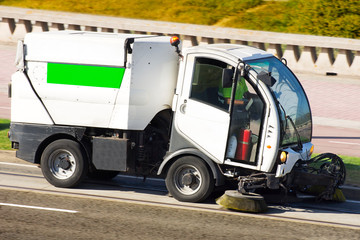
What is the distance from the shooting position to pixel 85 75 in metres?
10.7

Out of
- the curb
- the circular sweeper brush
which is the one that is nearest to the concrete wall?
the curb

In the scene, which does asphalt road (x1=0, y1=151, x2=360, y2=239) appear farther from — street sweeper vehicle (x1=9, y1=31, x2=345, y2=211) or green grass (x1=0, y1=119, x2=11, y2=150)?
green grass (x1=0, y1=119, x2=11, y2=150)

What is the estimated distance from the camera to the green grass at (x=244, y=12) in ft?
72.0

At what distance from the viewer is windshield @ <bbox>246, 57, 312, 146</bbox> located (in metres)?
10.2

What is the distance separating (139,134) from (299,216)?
2700 millimetres

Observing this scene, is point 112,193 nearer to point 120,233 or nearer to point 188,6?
point 120,233

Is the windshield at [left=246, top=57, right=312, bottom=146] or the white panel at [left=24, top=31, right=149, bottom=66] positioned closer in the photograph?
the windshield at [left=246, top=57, right=312, bottom=146]

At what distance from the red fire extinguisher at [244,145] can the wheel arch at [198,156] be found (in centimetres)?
42

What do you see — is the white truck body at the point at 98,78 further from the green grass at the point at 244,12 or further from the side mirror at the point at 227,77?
the green grass at the point at 244,12

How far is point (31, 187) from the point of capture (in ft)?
36.6

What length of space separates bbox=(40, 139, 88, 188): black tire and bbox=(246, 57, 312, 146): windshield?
303 centimetres

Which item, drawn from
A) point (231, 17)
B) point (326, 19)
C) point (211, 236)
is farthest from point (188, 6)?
point (211, 236)

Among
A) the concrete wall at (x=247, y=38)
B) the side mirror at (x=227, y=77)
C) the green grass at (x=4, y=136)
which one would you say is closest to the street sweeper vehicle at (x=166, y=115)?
the side mirror at (x=227, y=77)

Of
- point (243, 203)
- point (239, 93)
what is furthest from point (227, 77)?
point (243, 203)
